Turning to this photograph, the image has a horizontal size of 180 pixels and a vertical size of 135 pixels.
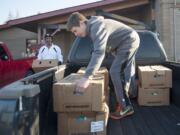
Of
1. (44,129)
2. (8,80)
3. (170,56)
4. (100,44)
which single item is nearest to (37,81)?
(44,129)

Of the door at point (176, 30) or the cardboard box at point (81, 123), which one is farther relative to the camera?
the door at point (176, 30)

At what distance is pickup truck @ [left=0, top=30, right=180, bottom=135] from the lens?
2533 millimetres

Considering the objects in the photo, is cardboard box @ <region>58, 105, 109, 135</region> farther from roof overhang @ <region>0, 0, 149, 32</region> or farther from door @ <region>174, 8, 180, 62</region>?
roof overhang @ <region>0, 0, 149, 32</region>

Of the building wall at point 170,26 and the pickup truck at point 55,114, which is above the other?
the building wall at point 170,26

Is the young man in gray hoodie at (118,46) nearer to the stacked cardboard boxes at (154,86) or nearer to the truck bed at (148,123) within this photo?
the truck bed at (148,123)

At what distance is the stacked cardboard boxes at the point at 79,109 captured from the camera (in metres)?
3.82

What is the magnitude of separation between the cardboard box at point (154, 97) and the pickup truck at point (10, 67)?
6.02 meters

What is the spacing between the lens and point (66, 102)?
3.84 m

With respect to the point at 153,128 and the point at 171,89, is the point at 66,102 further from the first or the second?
the point at 171,89

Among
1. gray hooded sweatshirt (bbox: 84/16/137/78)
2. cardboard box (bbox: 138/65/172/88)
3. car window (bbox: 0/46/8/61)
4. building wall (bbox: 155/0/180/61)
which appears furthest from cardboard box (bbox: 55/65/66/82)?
building wall (bbox: 155/0/180/61)

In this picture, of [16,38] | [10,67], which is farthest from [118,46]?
[16,38]

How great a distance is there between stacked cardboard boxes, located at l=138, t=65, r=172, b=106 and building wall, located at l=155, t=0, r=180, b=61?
11412 mm

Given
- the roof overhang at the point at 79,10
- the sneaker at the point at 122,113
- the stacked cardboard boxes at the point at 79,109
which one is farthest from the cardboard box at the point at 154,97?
the roof overhang at the point at 79,10

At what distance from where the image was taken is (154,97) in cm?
573
